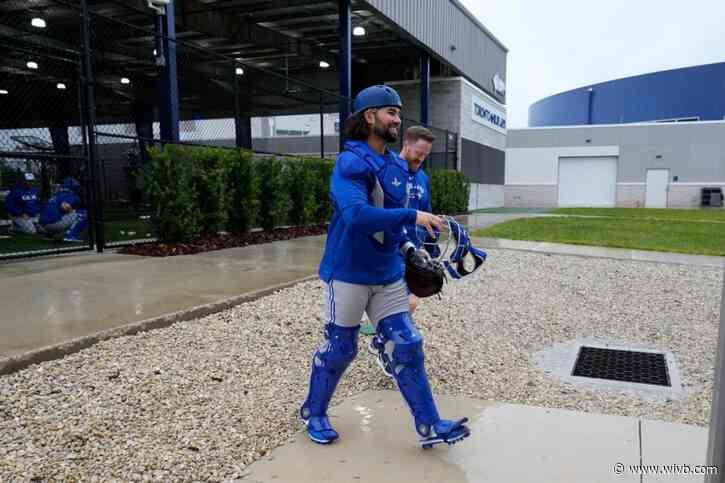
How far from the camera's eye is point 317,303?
5.60 meters

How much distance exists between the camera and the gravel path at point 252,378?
2.69m

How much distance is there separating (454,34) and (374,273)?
20.5 metres

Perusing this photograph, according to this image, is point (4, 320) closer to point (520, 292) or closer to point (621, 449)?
point (621, 449)

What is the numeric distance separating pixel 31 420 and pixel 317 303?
9.92 ft

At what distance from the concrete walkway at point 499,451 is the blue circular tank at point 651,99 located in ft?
155

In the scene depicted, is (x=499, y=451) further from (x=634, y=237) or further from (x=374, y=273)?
(x=634, y=237)

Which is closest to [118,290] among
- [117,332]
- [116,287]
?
[116,287]

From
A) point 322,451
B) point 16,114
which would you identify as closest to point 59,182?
point 322,451

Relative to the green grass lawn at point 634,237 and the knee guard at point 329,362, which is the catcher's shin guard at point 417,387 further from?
the green grass lawn at point 634,237

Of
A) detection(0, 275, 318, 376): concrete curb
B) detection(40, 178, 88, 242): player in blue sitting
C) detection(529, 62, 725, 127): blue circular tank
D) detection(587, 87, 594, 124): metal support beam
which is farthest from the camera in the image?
detection(587, 87, 594, 124): metal support beam

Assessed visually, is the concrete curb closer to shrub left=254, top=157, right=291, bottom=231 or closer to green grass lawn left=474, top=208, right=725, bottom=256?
shrub left=254, top=157, right=291, bottom=231

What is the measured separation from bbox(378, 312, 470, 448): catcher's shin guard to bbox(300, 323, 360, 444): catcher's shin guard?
22 cm

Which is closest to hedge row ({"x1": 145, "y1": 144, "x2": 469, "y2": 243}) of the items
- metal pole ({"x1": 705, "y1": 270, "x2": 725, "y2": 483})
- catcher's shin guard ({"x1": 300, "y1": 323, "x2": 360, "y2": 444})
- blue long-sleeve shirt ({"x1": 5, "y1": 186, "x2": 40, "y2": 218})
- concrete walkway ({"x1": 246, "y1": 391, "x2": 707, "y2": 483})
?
blue long-sleeve shirt ({"x1": 5, "y1": 186, "x2": 40, "y2": 218})

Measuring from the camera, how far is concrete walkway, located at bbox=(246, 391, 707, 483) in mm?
2564
